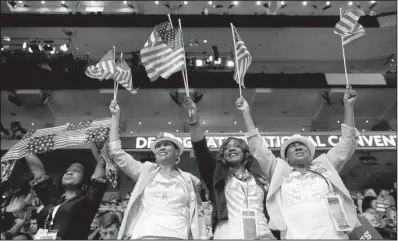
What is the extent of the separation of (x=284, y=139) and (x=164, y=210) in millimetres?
7438

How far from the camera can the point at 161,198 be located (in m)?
3.46

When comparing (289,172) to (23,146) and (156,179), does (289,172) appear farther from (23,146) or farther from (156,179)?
(23,146)

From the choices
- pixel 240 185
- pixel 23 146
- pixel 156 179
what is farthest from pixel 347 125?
A: pixel 23 146

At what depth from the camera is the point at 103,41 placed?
19250mm

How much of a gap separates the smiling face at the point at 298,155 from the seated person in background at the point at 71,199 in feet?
6.21

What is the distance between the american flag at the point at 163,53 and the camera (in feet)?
16.0

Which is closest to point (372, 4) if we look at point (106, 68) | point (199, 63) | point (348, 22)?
point (199, 63)

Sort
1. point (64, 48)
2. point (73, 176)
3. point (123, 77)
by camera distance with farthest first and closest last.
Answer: point (64, 48)
point (123, 77)
point (73, 176)

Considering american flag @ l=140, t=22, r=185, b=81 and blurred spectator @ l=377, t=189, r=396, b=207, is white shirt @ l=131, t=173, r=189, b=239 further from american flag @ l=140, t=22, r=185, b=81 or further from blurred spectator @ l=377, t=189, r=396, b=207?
blurred spectator @ l=377, t=189, r=396, b=207

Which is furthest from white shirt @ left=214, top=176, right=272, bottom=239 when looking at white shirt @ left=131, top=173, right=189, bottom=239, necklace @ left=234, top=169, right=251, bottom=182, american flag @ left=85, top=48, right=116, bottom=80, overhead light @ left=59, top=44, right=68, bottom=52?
overhead light @ left=59, top=44, right=68, bottom=52

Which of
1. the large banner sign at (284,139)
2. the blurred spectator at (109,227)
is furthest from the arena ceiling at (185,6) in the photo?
the blurred spectator at (109,227)

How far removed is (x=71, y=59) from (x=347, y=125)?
14.9m

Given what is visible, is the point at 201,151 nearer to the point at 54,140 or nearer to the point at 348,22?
the point at 54,140

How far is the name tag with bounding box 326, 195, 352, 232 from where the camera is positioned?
3146 mm
